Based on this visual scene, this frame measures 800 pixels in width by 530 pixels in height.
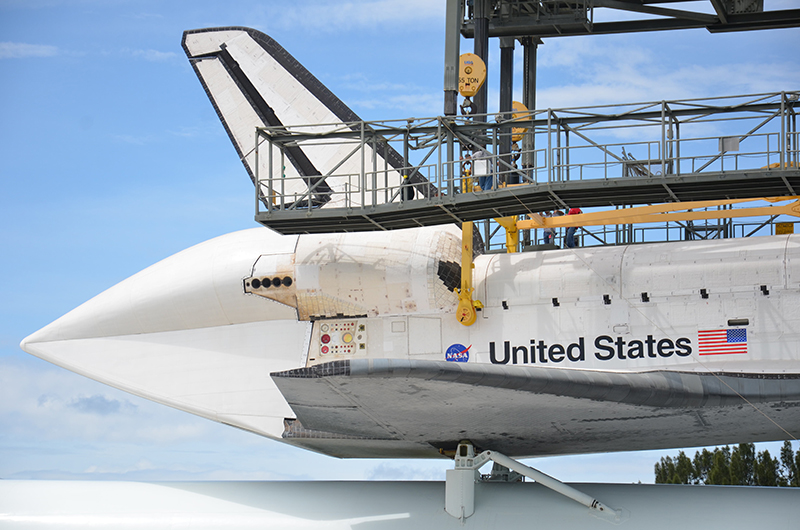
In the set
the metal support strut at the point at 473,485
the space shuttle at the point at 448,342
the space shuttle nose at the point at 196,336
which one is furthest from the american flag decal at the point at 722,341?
the space shuttle nose at the point at 196,336

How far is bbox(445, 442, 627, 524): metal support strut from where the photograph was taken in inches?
449

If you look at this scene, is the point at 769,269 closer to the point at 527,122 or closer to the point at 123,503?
the point at 527,122

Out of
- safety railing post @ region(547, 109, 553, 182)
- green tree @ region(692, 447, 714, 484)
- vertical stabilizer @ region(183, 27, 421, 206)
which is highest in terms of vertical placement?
vertical stabilizer @ region(183, 27, 421, 206)

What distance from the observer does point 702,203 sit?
14.1 meters

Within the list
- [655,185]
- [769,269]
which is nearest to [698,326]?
[769,269]

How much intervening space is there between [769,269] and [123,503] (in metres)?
9.78

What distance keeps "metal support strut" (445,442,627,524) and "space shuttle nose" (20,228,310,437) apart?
3025mm

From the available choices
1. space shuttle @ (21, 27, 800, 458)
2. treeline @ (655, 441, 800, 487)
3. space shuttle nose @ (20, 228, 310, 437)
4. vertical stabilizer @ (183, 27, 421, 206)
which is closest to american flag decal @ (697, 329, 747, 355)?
space shuttle @ (21, 27, 800, 458)

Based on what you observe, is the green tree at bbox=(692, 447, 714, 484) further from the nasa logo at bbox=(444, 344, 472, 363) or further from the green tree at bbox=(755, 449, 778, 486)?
the nasa logo at bbox=(444, 344, 472, 363)

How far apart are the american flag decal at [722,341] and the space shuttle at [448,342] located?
25 mm

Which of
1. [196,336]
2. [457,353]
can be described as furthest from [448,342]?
[196,336]

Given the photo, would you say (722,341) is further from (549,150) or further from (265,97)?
(265,97)

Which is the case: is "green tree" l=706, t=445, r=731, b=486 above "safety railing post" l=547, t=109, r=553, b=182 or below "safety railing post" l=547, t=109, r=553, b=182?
below

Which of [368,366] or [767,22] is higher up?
[767,22]
